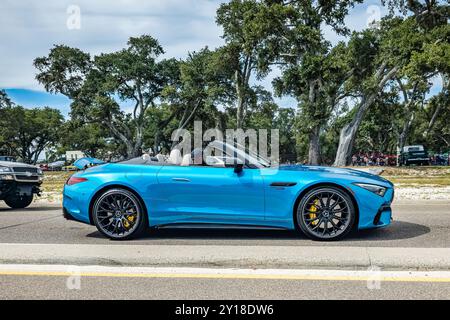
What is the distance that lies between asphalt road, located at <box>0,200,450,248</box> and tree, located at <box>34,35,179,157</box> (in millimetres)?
41658

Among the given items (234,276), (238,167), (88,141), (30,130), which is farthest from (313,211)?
(88,141)

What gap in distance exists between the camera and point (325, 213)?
20.0 ft

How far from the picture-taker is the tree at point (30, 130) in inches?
2606

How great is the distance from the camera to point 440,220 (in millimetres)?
7914

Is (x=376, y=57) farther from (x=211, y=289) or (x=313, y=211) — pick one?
(x=211, y=289)

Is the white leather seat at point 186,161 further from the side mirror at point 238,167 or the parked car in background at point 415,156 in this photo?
the parked car in background at point 415,156

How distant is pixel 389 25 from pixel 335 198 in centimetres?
3018

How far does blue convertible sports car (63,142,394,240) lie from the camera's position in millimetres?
6090

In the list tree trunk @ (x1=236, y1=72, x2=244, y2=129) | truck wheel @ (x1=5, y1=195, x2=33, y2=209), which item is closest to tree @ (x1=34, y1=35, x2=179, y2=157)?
tree trunk @ (x1=236, y1=72, x2=244, y2=129)

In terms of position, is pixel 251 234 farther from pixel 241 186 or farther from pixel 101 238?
pixel 101 238

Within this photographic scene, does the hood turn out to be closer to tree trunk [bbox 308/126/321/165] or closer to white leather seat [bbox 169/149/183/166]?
white leather seat [bbox 169/149/183/166]

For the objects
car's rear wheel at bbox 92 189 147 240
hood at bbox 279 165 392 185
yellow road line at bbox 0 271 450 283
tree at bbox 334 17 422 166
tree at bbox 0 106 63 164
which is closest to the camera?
yellow road line at bbox 0 271 450 283

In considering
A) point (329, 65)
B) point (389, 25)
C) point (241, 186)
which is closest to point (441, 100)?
point (389, 25)

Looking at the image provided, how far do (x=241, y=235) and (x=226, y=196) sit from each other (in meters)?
0.77
